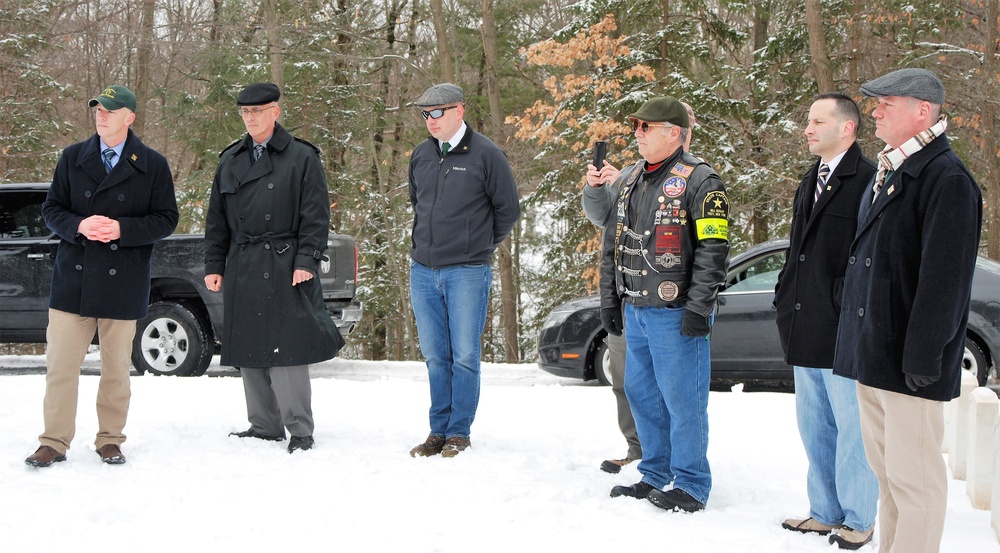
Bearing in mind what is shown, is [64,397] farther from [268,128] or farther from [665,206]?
[665,206]

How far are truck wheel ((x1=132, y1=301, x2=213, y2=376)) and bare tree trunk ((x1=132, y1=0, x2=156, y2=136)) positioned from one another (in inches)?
410

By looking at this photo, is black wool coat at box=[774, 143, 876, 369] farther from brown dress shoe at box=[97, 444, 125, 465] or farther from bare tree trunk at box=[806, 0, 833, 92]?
bare tree trunk at box=[806, 0, 833, 92]

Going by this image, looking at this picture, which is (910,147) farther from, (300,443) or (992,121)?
(992,121)

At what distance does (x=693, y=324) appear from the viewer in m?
4.12

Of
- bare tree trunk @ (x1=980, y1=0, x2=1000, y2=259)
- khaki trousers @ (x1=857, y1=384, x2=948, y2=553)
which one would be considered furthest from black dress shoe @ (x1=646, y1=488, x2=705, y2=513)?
bare tree trunk @ (x1=980, y1=0, x2=1000, y2=259)

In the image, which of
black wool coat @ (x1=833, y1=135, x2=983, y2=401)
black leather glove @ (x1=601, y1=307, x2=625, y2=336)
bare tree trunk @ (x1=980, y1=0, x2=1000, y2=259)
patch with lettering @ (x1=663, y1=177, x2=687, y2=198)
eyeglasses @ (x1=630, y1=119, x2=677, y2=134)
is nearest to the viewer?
black wool coat @ (x1=833, y1=135, x2=983, y2=401)

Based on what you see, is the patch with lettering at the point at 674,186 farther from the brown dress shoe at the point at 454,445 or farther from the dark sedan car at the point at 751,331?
the dark sedan car at the point at 751,331

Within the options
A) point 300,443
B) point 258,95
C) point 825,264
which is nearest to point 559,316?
point 300,443

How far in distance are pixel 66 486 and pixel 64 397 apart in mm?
614

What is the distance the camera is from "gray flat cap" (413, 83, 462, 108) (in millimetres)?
5305

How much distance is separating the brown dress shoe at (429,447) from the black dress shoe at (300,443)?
60 cm

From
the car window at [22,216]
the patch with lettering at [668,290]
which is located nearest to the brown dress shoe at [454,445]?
the patch with lettering at [668,290]

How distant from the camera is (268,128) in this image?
5367mm

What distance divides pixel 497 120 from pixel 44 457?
14.2 metres
